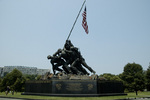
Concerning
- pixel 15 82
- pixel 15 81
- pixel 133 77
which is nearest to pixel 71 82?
pixel 133 77

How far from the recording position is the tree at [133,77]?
42.2 metres

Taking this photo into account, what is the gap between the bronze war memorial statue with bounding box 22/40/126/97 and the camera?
61.6 ft

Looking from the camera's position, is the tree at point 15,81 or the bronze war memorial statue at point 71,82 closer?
the bronze war memorial statue at point 71,82

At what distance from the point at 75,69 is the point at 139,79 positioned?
1096 inches

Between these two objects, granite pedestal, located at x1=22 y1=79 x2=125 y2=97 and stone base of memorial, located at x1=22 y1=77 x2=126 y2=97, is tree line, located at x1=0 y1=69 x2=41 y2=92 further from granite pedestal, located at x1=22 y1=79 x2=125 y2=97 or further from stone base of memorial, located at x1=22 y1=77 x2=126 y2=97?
stone base of memorial, located at x1=22 y1=77 x2=126 y2=97

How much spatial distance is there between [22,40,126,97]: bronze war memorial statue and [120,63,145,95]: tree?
77.6 feet

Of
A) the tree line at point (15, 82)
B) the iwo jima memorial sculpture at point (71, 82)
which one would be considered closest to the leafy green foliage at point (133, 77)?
the iwo jima memorial sculpture at point (71, 82)

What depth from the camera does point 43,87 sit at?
20.5 meters

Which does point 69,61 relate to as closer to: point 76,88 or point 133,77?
point 76,88

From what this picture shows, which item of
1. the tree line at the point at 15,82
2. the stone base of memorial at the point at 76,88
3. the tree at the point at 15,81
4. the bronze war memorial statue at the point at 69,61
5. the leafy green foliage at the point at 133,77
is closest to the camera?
the stone base of memorial at the point at 76,88

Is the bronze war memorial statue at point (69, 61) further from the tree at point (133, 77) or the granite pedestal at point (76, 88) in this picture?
the tree at point (133, 77)

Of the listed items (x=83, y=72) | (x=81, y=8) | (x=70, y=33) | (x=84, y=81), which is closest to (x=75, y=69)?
(x=83, y=72)

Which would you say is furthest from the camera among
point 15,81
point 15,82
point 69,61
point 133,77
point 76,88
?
point 15,81

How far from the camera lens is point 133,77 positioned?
4631cm
